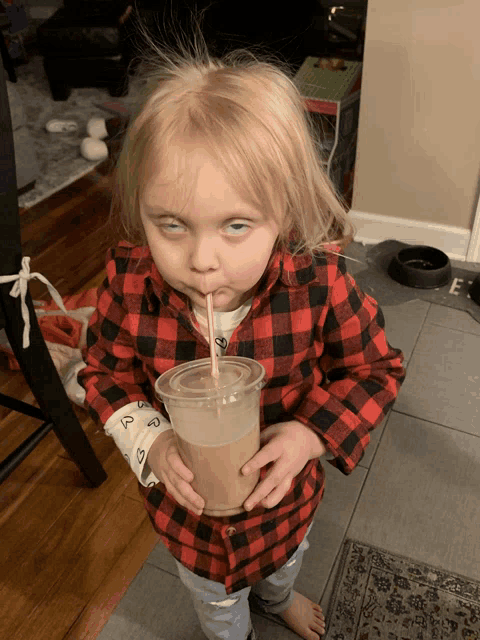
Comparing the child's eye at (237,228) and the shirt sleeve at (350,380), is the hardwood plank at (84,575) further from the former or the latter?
the child's eye at (237,228)

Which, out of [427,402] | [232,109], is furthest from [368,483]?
[232,109]

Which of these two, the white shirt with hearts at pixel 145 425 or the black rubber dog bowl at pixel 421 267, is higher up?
the white shirt with hearts at pixel 145 425

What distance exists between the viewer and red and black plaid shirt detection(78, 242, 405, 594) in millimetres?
743

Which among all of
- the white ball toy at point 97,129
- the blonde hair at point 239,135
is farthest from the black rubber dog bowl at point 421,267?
the white ball toy at point 97,129

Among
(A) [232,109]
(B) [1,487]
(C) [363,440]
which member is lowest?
(B) [1,487]

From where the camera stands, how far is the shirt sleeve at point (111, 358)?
0.79 m

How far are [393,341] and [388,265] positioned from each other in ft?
1.37

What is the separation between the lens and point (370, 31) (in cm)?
177

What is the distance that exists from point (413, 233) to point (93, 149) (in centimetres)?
157

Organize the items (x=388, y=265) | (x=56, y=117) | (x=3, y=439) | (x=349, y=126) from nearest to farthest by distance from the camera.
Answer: (x=3, y=439) < (x=388, y=265) < (x=349, y=126) < (x=56, y=117)

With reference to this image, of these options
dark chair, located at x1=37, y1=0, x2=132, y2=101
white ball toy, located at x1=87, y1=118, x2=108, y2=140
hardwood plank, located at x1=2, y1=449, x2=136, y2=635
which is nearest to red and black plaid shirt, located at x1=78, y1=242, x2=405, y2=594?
hardwood plank, located at x1=2, y1=449, x2=136, y2=635

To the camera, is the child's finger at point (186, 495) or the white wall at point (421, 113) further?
the white wall at point (421, 113)

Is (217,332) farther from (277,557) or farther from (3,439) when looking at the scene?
(3,439)

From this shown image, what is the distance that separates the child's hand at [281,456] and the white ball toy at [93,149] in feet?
7.69
